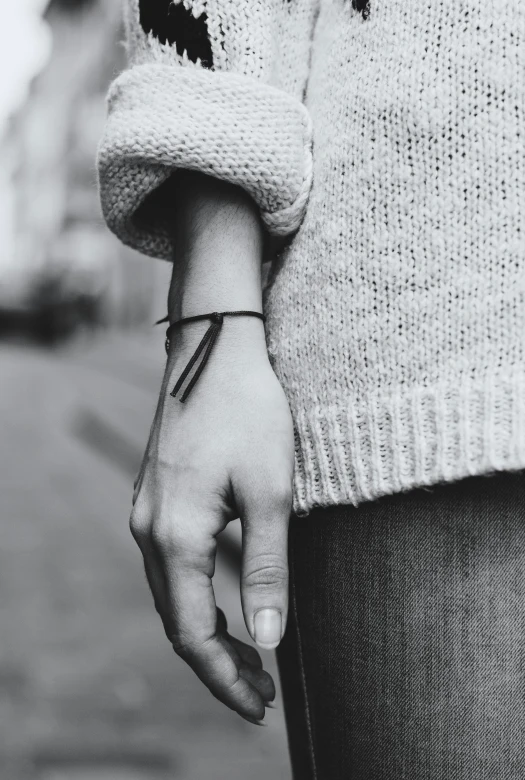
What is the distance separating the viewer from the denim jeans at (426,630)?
56 cm

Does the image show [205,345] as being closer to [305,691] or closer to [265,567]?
[265,567]

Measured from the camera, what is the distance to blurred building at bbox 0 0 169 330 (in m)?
16.3

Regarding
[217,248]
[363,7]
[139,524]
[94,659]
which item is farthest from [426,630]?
[94,659]

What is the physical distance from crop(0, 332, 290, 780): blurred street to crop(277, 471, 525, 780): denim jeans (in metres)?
1.84

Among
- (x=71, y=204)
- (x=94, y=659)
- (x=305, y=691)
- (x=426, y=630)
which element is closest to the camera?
(x=426, y=630)

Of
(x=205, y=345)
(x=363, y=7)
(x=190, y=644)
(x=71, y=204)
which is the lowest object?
(x=71, y=204)

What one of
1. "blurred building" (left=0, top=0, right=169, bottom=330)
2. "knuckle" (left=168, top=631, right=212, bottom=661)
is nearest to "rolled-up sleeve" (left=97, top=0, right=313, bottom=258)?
"knuckle" (left=168, top=631, right=212, bottom=661)

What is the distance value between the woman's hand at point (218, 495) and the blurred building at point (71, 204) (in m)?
11.5

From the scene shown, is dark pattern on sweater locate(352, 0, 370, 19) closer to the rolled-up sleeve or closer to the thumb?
the rolled-up sleeve

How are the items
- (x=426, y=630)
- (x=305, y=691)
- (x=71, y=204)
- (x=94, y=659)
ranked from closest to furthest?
1. (x=426, y=630)
2. (x=305, y=691)
3. (x=94, y=659)
4. (x=71, y=204)

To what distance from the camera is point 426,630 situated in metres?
0.57

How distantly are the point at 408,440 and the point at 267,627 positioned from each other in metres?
0.18

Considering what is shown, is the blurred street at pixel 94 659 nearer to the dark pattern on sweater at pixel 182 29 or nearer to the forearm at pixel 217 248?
the forearm at pixel 217 248

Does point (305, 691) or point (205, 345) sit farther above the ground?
point (205, 345)
